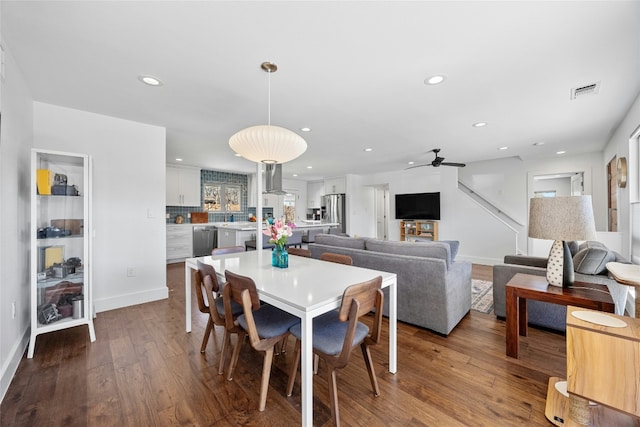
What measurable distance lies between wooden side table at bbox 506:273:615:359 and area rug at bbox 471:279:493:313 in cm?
102

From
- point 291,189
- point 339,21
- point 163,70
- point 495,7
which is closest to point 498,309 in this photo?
point 495,7

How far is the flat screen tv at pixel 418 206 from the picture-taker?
644 centimetres

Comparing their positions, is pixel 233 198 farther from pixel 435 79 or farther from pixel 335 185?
pixel 435 79

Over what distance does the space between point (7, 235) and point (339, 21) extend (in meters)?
2.71

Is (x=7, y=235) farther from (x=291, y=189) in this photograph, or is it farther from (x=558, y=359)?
(x=291, y=189)

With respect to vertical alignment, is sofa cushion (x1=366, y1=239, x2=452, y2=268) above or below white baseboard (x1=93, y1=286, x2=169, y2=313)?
above

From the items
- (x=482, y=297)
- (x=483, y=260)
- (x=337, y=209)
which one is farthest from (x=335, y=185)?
(x=482, y=297)

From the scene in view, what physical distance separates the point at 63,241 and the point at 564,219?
4.19 metres

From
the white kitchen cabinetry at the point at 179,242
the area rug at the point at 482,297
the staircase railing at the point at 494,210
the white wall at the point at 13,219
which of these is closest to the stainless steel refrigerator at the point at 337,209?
the staircase railing at the point at 494,210

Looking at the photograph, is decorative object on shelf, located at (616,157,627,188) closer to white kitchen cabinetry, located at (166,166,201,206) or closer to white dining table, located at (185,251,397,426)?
white dining table, located at (185,251,397,426)

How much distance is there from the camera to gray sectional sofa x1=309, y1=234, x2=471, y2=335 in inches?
94.5

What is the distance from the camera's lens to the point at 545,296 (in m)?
1.85

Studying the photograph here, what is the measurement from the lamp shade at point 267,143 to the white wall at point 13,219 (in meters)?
1.56

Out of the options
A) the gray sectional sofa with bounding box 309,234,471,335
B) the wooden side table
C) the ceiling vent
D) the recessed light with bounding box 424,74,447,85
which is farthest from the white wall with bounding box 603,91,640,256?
the recessed light with bounding box 424,74,447,85
